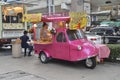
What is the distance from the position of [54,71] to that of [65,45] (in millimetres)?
1256

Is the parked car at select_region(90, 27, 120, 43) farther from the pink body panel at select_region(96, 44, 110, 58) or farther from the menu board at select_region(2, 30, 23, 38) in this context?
the pink body panel at select_region(96, 44, 110, 58)

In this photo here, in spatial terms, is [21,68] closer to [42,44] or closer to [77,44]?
[42,44]

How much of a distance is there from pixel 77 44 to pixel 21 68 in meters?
2.61

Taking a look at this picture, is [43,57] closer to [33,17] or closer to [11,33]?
[33,17]

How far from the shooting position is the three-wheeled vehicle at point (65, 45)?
409 inches

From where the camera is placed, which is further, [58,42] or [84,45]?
[58,42]

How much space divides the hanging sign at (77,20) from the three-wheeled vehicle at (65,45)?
0.70 feet

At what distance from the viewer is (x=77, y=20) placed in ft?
35.8

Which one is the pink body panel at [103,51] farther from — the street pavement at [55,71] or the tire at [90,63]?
the tire at [90,63]

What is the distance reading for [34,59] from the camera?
1329cm

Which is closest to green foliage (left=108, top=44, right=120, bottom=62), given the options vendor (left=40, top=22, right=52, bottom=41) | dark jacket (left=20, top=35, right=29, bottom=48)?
vendor (left=40, top=22, right=52, bottom=41)

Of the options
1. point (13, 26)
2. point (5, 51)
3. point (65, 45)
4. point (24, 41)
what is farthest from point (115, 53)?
point (5, 51)

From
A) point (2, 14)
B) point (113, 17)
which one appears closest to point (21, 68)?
point (2, 14)

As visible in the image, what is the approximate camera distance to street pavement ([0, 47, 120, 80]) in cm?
934
